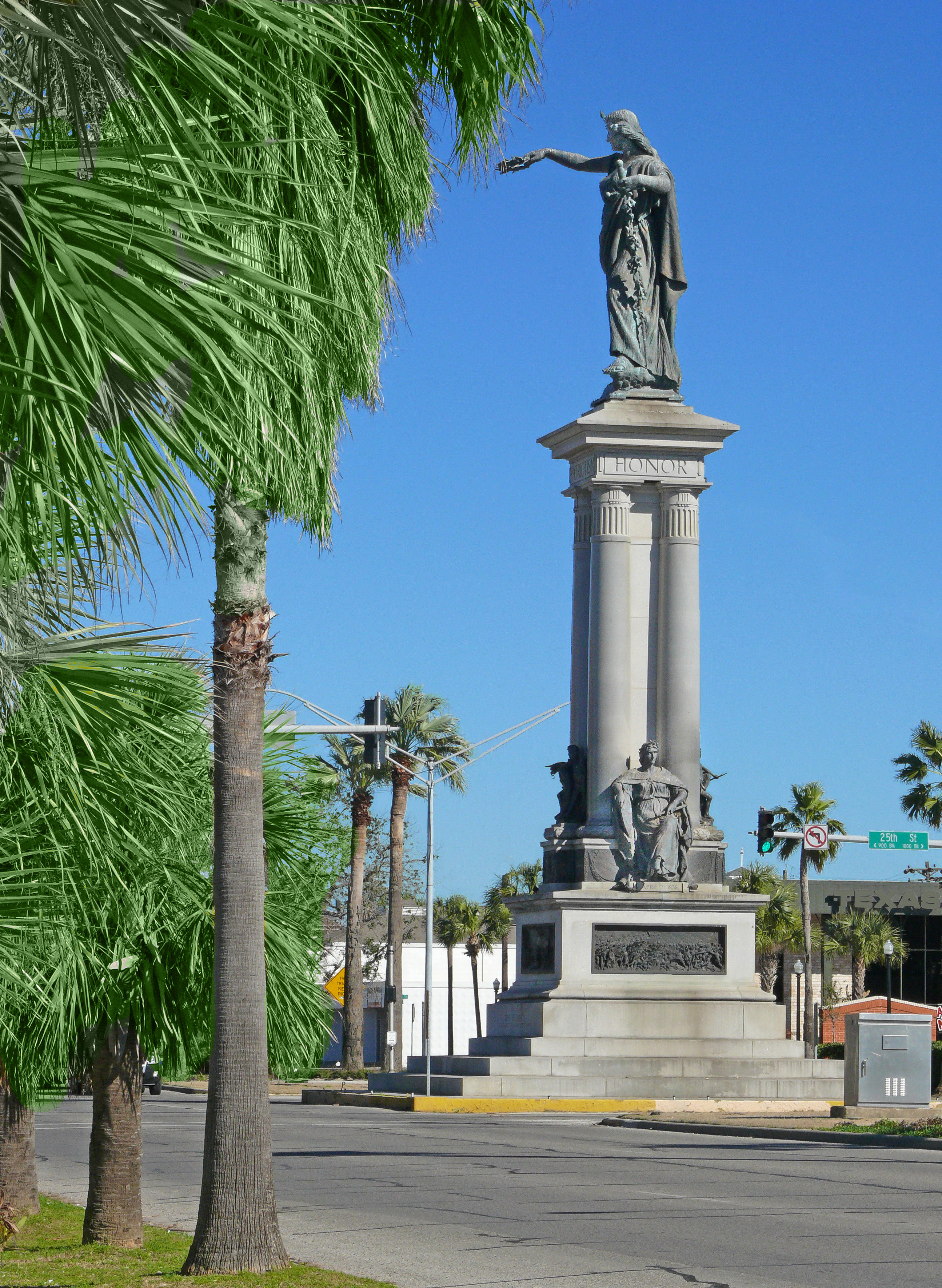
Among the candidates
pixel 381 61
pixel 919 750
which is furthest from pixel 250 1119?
pixel 919 750

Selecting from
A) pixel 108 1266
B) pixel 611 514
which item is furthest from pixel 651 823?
pixel 108 1266

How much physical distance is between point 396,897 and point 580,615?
21.3m

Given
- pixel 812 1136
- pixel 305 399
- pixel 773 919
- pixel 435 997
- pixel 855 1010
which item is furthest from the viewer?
pixel 435 997

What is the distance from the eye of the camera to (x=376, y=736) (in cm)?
2852

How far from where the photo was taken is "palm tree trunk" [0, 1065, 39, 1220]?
527 inches

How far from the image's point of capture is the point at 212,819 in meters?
12.3

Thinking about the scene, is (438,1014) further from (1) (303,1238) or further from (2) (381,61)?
(2) (381,61)

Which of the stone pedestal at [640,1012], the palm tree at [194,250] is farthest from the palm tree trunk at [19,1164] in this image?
the stone pedestal at [640,1012]

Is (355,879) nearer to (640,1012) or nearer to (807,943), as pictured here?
(807,943)

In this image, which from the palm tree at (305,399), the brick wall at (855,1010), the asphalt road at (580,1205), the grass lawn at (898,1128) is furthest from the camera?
the brick wall at (855,1010)

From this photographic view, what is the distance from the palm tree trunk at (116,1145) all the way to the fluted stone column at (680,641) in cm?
2334

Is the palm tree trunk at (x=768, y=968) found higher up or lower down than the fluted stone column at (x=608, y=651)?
lower down

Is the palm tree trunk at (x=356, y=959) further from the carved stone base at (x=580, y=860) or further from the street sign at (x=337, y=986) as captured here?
the carved stone base at (x=580, y=860)

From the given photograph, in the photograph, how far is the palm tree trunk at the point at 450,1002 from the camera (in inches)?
3147
